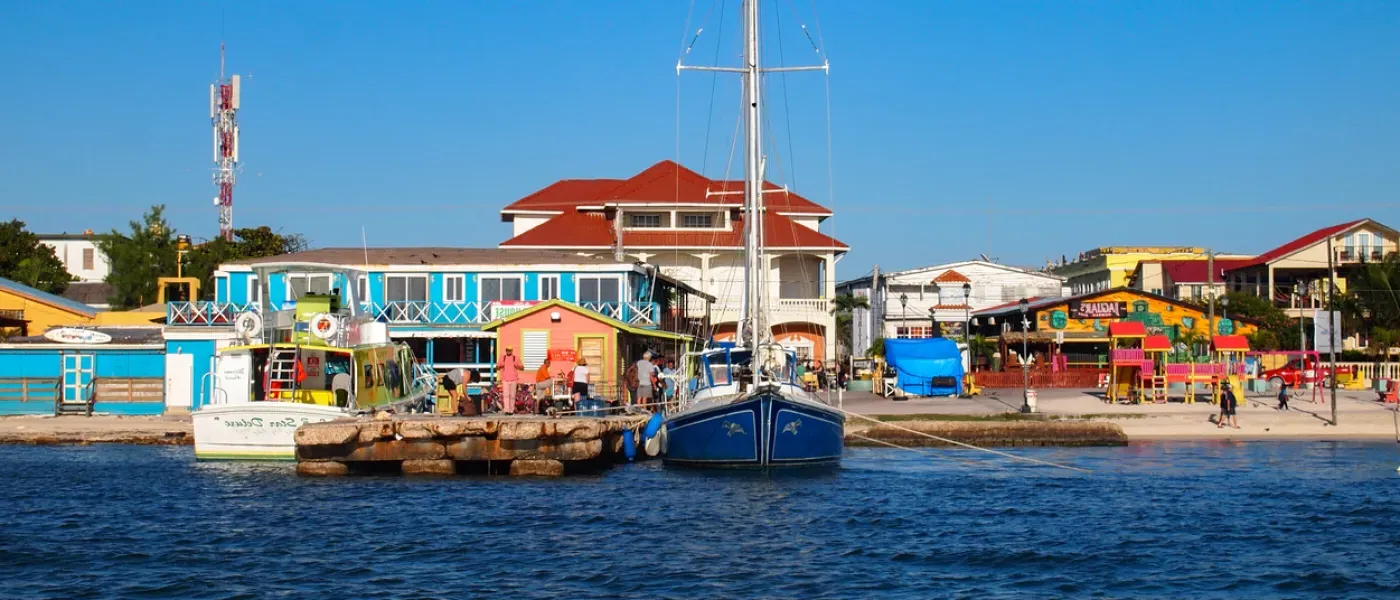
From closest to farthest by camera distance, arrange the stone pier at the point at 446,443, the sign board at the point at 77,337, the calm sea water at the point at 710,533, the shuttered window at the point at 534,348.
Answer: the calm sea water at the point at 710,533, the stone pier at the point at 446,443, the shuttered window at the point at 534,348, the sign board at the point at 77,337

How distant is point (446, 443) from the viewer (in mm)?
29031

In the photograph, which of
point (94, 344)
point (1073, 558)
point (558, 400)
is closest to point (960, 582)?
point (1073, 558)

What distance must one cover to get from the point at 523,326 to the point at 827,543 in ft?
65.9

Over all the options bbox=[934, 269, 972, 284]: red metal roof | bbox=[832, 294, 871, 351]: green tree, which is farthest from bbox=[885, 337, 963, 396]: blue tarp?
bbox=[832, 294, 871, 351]: green tree

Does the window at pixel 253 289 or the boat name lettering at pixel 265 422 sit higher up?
the window at pixel 253 289

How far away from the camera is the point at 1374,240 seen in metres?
77.2

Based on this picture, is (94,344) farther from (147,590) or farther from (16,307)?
(147,590)

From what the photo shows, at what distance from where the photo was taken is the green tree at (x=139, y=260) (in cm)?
6825

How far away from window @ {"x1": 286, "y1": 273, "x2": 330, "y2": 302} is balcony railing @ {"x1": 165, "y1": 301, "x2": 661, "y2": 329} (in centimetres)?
442

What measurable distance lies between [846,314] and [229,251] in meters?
36.1

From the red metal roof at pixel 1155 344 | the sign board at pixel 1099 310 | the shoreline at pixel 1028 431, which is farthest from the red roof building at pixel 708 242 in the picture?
the shoreline at pixel 1028 431

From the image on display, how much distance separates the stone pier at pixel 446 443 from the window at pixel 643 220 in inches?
1564

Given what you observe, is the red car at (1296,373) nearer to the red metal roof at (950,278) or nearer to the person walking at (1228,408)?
the person walking at (1228,408)

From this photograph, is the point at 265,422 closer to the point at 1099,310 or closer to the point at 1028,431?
the point at 1028,431
